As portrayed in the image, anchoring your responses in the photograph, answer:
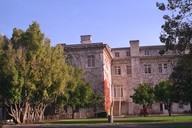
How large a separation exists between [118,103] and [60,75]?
31.5 metres

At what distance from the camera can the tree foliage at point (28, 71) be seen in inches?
1334

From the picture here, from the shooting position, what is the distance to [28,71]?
34781 mm

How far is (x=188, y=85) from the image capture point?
35.5 m

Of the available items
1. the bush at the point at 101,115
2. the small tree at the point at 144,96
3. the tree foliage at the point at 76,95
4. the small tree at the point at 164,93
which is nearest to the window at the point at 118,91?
the small tree at the point at 144,96

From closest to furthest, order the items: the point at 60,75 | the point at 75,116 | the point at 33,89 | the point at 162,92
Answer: the point at 33,89
the point at 60,75
the point at 162,92
the point at 75,116

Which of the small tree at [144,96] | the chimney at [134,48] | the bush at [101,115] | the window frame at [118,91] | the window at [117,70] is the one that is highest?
the chimney at [134,48]

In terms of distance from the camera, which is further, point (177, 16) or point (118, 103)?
point (118, 103)

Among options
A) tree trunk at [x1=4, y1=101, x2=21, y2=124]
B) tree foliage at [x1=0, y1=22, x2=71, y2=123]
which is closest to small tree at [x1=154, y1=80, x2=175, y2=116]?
tree foliage at [x1=0, y1=22, x2=71, y2=123]

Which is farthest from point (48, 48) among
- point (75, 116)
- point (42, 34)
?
point (75, 116)

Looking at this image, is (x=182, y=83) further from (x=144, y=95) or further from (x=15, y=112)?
(x=15, y=112)

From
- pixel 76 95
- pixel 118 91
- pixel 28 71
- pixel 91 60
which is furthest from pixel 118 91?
pixel 28 71

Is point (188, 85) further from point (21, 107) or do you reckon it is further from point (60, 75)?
point (21, 107)

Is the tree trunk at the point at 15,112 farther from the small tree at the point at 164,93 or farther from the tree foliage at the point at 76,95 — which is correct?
the small tree at the point at 164,93

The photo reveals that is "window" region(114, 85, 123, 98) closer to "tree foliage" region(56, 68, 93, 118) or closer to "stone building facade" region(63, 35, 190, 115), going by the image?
"stone building facade" region(63, 35, 190, 115)
